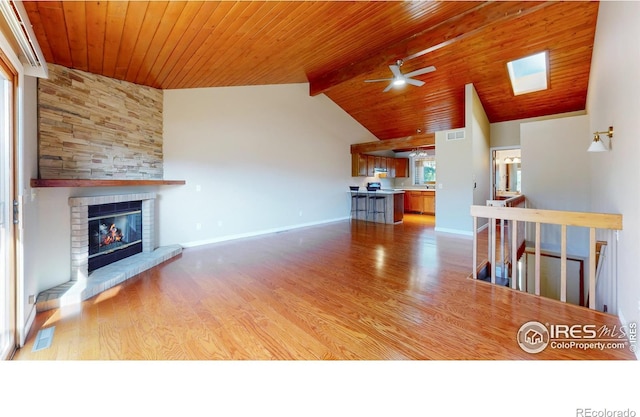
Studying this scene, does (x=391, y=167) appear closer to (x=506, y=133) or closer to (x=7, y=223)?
(x=506, y=133)

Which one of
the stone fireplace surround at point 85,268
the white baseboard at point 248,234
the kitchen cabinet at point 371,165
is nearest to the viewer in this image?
the stone fireplace surround at point 85,268

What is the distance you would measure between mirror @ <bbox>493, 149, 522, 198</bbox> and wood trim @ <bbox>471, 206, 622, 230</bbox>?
280 inches

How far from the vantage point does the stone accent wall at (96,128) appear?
3.07 meters

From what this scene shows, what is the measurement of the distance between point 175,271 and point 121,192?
1.47 metres

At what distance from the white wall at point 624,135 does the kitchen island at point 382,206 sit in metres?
4.66

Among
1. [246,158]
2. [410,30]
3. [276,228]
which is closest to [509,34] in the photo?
[410,30]

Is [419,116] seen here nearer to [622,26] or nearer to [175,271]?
[622,26]

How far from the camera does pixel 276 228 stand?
21.5 ft

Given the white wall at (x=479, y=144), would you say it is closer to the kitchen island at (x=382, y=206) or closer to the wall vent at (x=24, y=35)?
the kitchen island at (x=382, y=206)

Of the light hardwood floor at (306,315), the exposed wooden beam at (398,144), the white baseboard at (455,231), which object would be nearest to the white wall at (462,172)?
the white baseboard at (455,231)

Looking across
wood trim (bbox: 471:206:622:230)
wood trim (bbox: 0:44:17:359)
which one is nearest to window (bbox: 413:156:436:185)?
wood trim (bbox: 471:206:622:230)

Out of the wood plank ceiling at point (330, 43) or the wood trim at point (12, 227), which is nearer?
the wood trim at point (12, 227)

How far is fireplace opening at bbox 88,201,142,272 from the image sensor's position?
3.49 meters

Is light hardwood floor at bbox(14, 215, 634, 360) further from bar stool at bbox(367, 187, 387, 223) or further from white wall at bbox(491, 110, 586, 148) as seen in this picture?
white wall at bbox(491, 110, 586, 148)
